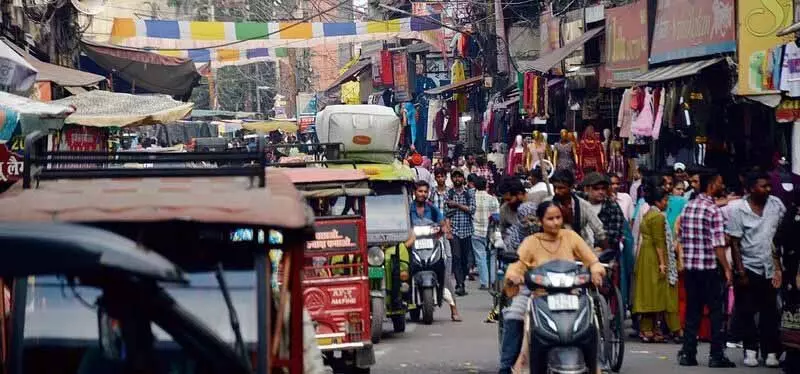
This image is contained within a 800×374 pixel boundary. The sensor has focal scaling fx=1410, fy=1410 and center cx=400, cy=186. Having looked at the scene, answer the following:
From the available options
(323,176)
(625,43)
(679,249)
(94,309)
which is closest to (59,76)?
(323,176)

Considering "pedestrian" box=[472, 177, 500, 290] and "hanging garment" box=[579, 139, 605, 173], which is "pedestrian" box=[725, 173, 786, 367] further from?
"hanging garment" box=[579, 139, 605, 173]

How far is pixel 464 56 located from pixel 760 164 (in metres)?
20.3

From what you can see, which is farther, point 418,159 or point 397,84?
point 397,84

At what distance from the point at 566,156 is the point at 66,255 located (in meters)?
21.1

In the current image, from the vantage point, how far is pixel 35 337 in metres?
5.78

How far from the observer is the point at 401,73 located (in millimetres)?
42969

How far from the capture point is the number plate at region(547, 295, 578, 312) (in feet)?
32.5

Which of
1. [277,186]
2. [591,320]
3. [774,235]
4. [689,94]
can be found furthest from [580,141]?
[277,186]

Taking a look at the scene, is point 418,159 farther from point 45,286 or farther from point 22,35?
point 45,286

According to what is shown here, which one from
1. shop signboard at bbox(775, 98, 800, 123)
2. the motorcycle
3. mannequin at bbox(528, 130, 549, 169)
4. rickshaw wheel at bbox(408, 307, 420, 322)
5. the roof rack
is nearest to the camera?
the roof rack

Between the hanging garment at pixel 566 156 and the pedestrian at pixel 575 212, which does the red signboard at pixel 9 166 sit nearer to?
the pedestrian at pixel 575 212

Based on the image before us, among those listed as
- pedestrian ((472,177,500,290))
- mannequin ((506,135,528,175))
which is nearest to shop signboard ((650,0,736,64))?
pedestrian ((472,177,500,290))

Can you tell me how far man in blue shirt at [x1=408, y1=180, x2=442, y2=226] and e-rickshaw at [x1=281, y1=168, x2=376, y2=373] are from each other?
470 cm

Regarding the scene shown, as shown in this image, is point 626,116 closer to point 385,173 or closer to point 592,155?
point 592,155
